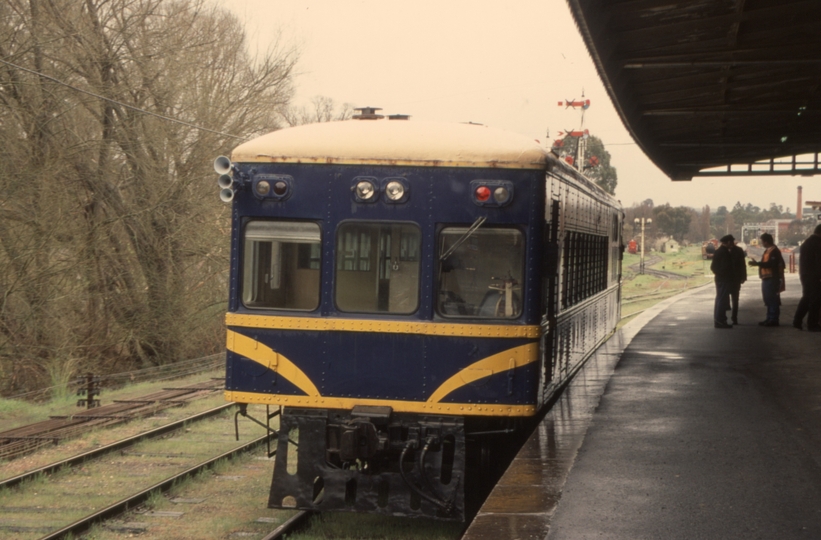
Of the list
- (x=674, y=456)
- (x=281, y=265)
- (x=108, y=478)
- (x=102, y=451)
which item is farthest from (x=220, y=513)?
(x=674, y=456)

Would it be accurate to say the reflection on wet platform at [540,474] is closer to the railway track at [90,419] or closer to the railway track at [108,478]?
the railway track at [108,478]

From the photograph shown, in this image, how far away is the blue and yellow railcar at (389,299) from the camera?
6.84 m

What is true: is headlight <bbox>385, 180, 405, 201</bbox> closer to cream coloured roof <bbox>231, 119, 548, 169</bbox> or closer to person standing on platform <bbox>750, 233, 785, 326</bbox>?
cream coloured roof <bbox>231, 119, 548, 169</bbox>

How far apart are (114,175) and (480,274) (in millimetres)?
13695

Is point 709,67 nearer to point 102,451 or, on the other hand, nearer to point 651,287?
point 102,451

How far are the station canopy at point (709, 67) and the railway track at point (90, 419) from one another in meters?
7.08

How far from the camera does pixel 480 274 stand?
6926 millimetres

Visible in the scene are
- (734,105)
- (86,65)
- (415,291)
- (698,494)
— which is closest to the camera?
(698,494)

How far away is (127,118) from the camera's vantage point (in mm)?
19328

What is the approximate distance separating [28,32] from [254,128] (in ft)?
19.6

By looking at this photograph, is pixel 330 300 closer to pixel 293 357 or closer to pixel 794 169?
pixel 293 357

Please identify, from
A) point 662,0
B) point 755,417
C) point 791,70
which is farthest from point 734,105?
point 755,417

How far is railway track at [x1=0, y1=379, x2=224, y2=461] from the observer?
35.6 feet

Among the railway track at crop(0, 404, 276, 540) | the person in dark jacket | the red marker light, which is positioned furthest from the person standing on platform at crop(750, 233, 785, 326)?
the red marker light
